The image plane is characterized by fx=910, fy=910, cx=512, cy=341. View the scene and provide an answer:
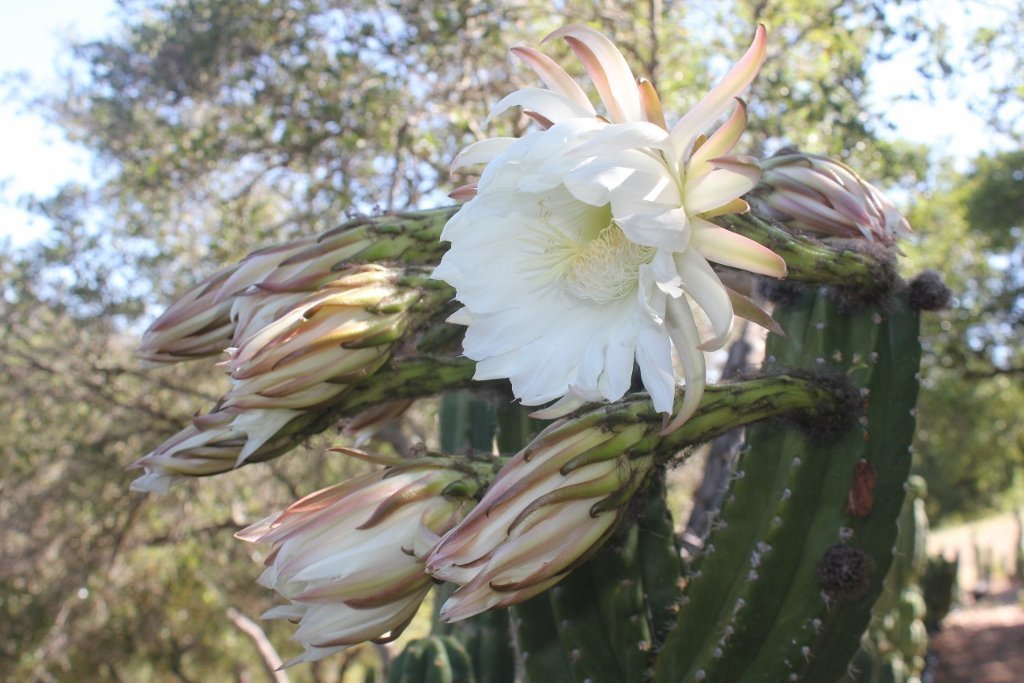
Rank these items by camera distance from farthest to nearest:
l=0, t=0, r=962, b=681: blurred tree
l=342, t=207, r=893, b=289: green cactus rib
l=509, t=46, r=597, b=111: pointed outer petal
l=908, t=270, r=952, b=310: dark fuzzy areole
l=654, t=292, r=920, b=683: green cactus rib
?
l=0, t=0, r=962, b=681: blurred tree
l=908, t=270, r=952, b=310: dark fuzzy areole
l=654, t=292, r=920, b=683: green cactus rib
l=342, t=207, r=893, b=289: green cactus rib
l=509, t=46, r=597, b=111: pointed outer petal

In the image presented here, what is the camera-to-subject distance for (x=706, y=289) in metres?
0.74

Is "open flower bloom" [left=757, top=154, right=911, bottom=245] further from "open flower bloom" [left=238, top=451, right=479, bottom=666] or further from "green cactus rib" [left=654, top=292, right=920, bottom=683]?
"open flower bloom" [left=238, top=451, right=479, bottom=666]

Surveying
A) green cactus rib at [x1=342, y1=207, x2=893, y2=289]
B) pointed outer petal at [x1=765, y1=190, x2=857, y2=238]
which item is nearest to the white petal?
green cactus rib at [x1=342, y1=207, x2=893, y2=289]

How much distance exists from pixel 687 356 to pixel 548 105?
26cm

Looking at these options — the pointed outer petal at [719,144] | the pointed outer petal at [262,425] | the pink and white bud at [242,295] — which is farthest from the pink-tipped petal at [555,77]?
the pointed outer petal at [262,425]

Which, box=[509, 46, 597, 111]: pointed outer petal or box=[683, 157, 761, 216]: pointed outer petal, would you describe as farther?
box=[509, 46, 597, 111]: pointed outer petal

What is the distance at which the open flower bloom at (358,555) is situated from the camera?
85cm

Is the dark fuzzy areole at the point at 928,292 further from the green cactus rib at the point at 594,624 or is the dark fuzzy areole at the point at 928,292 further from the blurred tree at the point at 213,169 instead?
the blurred tree at the point at 213,169

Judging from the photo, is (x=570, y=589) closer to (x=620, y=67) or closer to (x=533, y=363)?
(x=533, y=363)

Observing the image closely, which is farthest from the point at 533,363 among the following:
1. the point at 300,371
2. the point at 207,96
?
the point at 207,96

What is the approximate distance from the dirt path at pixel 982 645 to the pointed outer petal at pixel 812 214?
656cm

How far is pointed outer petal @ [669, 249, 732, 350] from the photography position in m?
0.71

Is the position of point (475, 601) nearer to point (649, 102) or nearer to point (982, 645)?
point (649, 102)

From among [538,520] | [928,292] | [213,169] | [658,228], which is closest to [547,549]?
[538,520]
